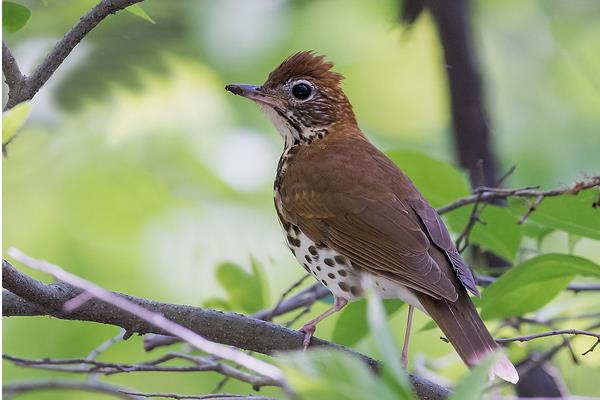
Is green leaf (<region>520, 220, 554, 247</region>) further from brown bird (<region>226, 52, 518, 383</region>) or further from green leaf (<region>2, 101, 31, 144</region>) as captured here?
green leaf (<region>2, 101, 31, 144</region>)

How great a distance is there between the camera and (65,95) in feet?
15.2

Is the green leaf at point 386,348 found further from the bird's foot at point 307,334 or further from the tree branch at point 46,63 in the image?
the tree branch at point 46,63

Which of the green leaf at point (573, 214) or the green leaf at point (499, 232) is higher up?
the green leaf at point (573, 214)

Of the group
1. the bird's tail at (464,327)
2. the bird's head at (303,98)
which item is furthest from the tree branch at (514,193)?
the bird's head at (303,98)

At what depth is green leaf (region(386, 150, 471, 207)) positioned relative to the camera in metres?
3.58

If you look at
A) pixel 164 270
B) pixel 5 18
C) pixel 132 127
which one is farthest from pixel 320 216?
pixel 132 127

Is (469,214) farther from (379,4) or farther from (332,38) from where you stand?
(332,38)

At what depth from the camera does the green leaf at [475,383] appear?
1537 millimetres

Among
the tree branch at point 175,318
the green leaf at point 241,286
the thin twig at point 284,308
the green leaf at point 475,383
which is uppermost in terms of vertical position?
the green leaf at point 475,383

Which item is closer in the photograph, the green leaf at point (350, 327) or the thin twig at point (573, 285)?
the green leaf at point (350, 327)

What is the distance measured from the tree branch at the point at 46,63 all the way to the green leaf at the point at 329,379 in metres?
1.53

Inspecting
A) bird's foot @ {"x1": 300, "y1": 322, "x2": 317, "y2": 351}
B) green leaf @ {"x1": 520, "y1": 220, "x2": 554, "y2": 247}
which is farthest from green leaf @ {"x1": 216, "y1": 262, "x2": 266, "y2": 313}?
green leaf @ {"x1": 520, "y1": 220, "x2": 554, "y2": 247}

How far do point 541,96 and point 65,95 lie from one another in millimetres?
3158

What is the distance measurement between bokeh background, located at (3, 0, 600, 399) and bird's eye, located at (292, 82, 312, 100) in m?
0.64
